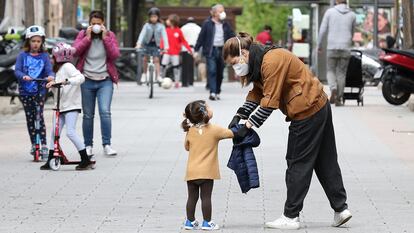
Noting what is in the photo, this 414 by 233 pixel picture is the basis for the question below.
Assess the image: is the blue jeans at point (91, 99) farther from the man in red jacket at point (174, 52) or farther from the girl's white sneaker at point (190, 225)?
the man in red jacket at point (174, 52)

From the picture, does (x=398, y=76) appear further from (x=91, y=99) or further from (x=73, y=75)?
(x=73, y=75)

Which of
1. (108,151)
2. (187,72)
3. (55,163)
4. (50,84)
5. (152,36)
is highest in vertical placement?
(50,84)

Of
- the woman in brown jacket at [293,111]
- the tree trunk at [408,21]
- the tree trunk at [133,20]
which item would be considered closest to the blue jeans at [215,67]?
the tree trunk at [408,21]

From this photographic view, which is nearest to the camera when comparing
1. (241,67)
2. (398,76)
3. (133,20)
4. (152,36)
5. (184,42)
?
(241,67)

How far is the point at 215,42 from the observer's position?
2727 centimetres

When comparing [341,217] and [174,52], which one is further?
[174,52]

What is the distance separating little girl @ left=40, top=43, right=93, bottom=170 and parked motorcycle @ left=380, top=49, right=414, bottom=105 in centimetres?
1116

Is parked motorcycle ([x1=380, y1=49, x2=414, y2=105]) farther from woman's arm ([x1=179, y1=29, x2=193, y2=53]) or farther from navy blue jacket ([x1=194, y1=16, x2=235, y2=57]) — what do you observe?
woman's arm ([x1=179, y1=29, x2=193, y2=53])

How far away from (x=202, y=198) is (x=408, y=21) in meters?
18.0

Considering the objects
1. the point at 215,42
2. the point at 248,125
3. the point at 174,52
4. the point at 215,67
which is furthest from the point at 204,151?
the point at 174,52

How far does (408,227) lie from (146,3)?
40171 millimetres

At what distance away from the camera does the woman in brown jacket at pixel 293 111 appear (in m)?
9.85

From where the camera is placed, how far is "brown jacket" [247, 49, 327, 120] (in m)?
9.84

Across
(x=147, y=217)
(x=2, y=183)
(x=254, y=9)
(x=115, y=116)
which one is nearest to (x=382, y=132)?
(x=115, y=116)
